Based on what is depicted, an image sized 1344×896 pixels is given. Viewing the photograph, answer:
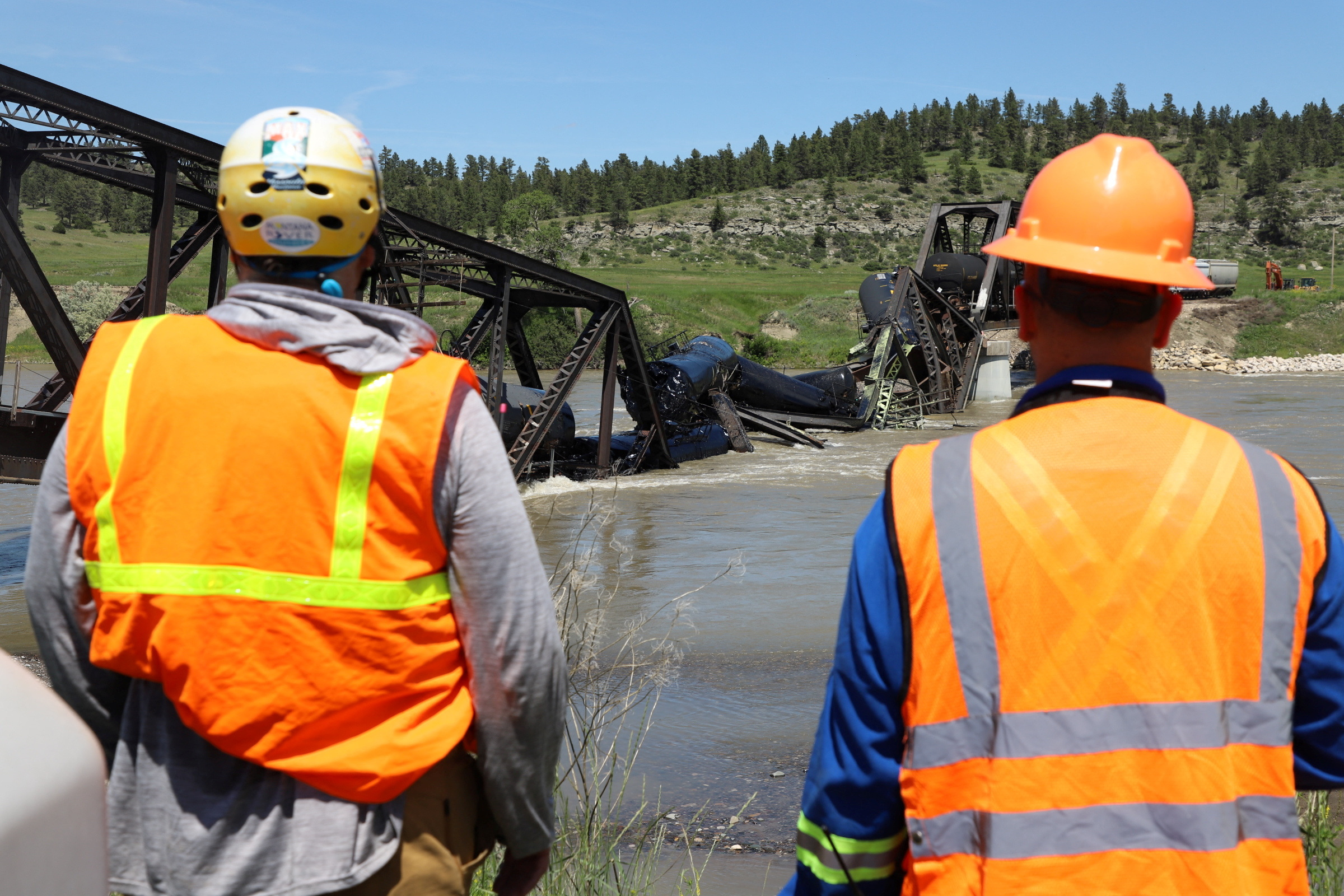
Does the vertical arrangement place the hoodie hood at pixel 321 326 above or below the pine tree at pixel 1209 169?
below

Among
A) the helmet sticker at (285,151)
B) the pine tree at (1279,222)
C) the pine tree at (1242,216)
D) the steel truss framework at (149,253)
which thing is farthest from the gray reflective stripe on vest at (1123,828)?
the pine tree at (1242,216)

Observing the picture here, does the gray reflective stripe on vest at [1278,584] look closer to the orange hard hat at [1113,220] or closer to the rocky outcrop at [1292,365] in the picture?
the orange hard hat at [1113,220]

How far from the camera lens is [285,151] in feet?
6.76

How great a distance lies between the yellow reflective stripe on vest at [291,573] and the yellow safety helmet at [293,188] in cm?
30

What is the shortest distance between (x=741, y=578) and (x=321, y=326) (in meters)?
10.8

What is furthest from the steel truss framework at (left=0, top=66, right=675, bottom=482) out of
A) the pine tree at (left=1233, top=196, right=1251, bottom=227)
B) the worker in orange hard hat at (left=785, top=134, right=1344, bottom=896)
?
the pine tree at (left=1233, top=196, right=1251, bottom=227)

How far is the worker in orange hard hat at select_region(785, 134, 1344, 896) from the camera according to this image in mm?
1648

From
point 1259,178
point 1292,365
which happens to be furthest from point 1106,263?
point 1259,178

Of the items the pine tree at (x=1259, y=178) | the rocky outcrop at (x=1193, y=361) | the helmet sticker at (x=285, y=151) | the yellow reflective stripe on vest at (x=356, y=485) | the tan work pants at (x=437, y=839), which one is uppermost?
the pine tree at (x=1259, y=178)

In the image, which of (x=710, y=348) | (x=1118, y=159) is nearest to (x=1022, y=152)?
(x=710, y=348)

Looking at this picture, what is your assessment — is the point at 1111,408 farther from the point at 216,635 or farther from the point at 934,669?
the point at 216,635

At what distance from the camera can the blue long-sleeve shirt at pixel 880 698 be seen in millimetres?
1754

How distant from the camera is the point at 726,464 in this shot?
2342cm

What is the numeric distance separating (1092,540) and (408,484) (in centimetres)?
110
